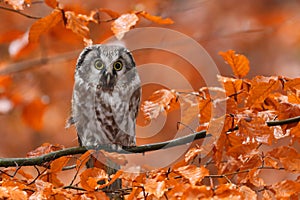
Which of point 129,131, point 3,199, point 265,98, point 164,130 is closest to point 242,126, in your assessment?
point 265,98

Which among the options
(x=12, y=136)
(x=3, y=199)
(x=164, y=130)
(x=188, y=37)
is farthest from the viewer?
(x=12, y=136)

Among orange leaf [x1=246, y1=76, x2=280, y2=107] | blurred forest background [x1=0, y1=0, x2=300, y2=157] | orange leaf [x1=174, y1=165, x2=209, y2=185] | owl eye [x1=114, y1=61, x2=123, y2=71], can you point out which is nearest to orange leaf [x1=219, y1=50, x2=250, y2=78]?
orange leaf [x1=246, y1=76, x2=280, y2=107]

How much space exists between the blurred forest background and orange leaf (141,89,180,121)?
261 centimetres

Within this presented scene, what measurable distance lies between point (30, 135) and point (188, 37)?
1.97 meters

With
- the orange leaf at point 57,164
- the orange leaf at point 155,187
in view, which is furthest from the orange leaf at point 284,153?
the orange leaf at point 57,164

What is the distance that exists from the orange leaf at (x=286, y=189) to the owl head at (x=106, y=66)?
117 centimetres

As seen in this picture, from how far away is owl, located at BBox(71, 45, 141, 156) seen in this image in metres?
2.95

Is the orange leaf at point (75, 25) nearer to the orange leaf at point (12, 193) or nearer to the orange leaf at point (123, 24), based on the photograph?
the orange leaf at point (123, 24)

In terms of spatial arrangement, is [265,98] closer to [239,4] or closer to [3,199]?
[3,199]

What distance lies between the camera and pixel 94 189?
2.02m

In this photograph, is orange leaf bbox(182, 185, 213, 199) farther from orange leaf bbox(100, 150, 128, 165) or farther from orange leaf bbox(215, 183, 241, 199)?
orange leaf bbox(100, 150, 128, 165)

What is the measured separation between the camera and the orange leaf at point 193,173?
74.6 inches

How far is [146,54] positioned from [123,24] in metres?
2.69

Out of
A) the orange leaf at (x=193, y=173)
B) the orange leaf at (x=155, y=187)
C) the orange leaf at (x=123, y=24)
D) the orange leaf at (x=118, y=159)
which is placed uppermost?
the orange leaf at (x=123, y=24)
